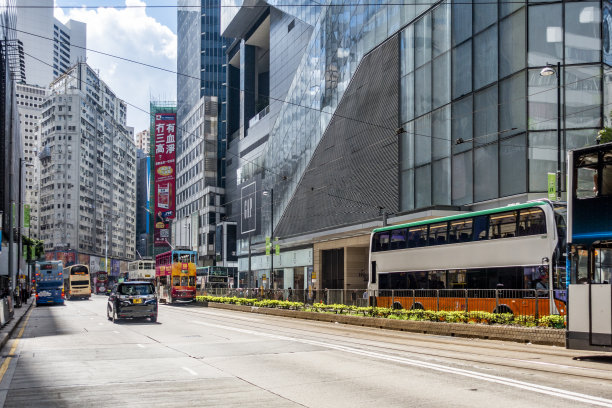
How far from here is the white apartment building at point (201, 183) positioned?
115 m

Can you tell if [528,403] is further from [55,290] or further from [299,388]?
[55,290]

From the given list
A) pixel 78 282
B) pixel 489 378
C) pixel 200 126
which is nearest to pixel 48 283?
pixel 78 282

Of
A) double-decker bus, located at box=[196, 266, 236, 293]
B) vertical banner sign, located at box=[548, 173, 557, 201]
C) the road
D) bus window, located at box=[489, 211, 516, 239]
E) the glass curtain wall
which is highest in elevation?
the glass curtain wall

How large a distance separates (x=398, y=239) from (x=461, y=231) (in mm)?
4902

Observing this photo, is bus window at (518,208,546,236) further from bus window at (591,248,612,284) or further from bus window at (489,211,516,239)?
bus window at (591,248,612,284)

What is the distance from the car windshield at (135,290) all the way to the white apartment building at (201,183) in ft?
272

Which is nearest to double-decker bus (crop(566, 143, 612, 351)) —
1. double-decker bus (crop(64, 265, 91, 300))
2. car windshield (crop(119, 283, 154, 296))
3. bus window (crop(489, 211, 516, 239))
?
bus window (crop(489, 211, 516, 239))

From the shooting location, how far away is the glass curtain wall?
3191 cm

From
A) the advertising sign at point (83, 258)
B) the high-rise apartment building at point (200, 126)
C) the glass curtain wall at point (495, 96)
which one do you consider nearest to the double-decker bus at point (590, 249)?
the glass curtain wall at point (495, 96)

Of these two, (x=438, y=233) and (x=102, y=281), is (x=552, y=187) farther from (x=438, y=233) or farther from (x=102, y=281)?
(x=102, y=281)

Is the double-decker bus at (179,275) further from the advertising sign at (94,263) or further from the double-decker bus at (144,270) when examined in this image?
the advertising sign at (94,263)

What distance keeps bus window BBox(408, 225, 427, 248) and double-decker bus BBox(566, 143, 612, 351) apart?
44.2ft

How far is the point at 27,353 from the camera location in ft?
56.4

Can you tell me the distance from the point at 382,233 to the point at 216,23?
112895mm
